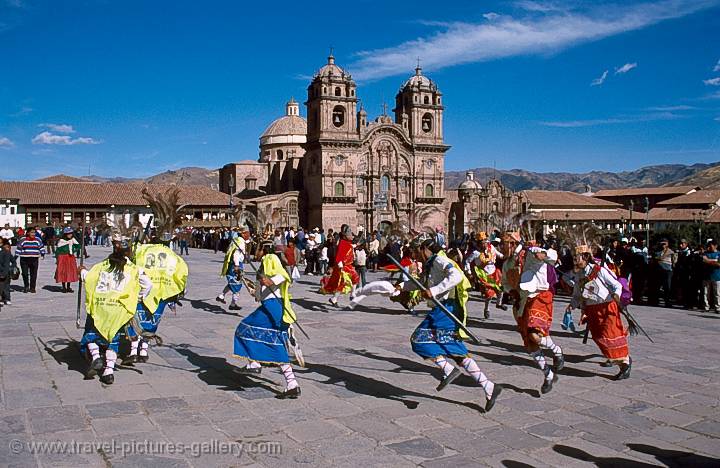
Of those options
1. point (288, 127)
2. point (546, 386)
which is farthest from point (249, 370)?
point (288, 127)

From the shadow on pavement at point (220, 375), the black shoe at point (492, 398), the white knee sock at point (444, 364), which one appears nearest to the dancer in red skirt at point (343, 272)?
the shadow on pavement at point (220, 375)

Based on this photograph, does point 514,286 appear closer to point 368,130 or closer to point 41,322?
point 41,322

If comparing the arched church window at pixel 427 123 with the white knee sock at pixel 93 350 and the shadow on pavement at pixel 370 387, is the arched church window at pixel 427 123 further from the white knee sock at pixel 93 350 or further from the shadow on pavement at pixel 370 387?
the white knee sock at pixel 93 350

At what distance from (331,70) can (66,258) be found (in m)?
49.8

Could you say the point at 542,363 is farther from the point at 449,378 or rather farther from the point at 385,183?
the point at 385,183

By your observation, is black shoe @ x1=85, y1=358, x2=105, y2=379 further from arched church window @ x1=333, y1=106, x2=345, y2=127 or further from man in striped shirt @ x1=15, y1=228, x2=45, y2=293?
arched church window @ x1=333, y1=106, x2=345, y2=127

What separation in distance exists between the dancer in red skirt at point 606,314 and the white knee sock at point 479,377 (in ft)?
7.05

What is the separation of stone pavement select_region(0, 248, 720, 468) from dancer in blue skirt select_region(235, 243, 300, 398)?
0.38 m

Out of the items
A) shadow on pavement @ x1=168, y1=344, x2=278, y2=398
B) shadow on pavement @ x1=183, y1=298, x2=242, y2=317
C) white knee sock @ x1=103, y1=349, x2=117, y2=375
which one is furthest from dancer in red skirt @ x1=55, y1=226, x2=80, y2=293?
white knee sock @ x1=103, y1=349, x2=117, y2=375

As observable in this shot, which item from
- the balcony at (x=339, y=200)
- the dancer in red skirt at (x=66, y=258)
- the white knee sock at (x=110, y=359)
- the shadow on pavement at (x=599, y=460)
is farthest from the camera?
the balcony at (x=339, y=200)

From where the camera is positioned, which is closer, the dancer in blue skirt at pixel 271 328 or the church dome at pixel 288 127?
the dancer in blue skirt at pixel 271 328

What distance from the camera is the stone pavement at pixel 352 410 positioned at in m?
5.09

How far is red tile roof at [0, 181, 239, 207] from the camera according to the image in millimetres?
56844

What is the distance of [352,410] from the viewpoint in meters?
6.24
